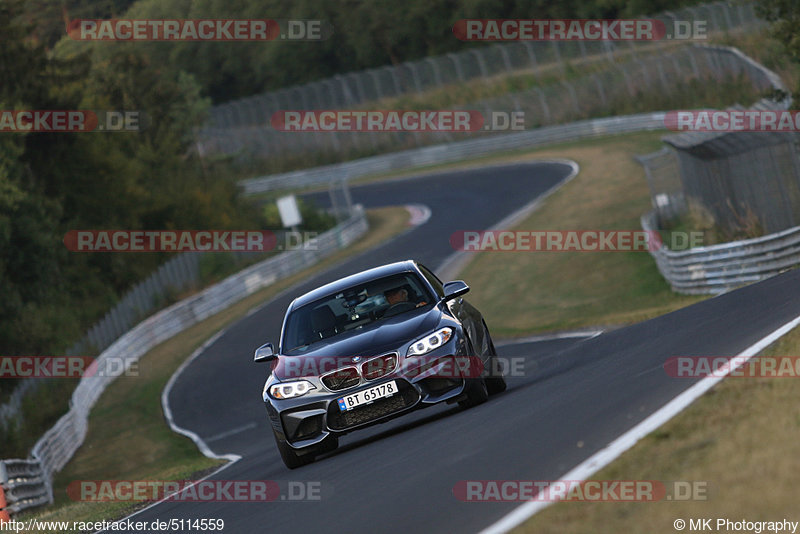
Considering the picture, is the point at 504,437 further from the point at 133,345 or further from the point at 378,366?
the point at 133,345

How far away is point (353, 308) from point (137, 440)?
48.6 ft

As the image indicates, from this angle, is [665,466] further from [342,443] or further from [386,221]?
[386,221]

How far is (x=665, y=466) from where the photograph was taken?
6223 mm

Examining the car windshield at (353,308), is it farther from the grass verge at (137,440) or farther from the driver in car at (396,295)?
the grass verge at (137,440)

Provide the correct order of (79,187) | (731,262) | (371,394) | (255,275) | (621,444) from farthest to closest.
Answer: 1. (79,187)
2. (255,275)
3. (731,262)
4. (371,394)
5. (621,444)

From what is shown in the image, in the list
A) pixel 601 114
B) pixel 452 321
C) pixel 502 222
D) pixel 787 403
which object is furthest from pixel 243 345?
pixel 601 114

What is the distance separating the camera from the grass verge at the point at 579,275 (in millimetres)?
25141

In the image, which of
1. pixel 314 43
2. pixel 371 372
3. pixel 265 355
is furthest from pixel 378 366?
pixel 314 43

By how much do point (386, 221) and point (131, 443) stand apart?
29.3 metres

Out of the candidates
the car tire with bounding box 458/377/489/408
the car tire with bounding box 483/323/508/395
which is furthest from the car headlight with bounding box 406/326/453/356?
the car tire with bounding box 483/323/508/395

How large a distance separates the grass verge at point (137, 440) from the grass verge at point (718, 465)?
659cm

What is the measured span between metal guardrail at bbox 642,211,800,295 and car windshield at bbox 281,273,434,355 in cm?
983

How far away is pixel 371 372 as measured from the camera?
10820 millimetres

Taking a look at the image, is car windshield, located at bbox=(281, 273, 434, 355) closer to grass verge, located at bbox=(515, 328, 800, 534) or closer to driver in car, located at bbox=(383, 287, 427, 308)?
driver in car, located at bbox=(383, 287, 427, 308)
